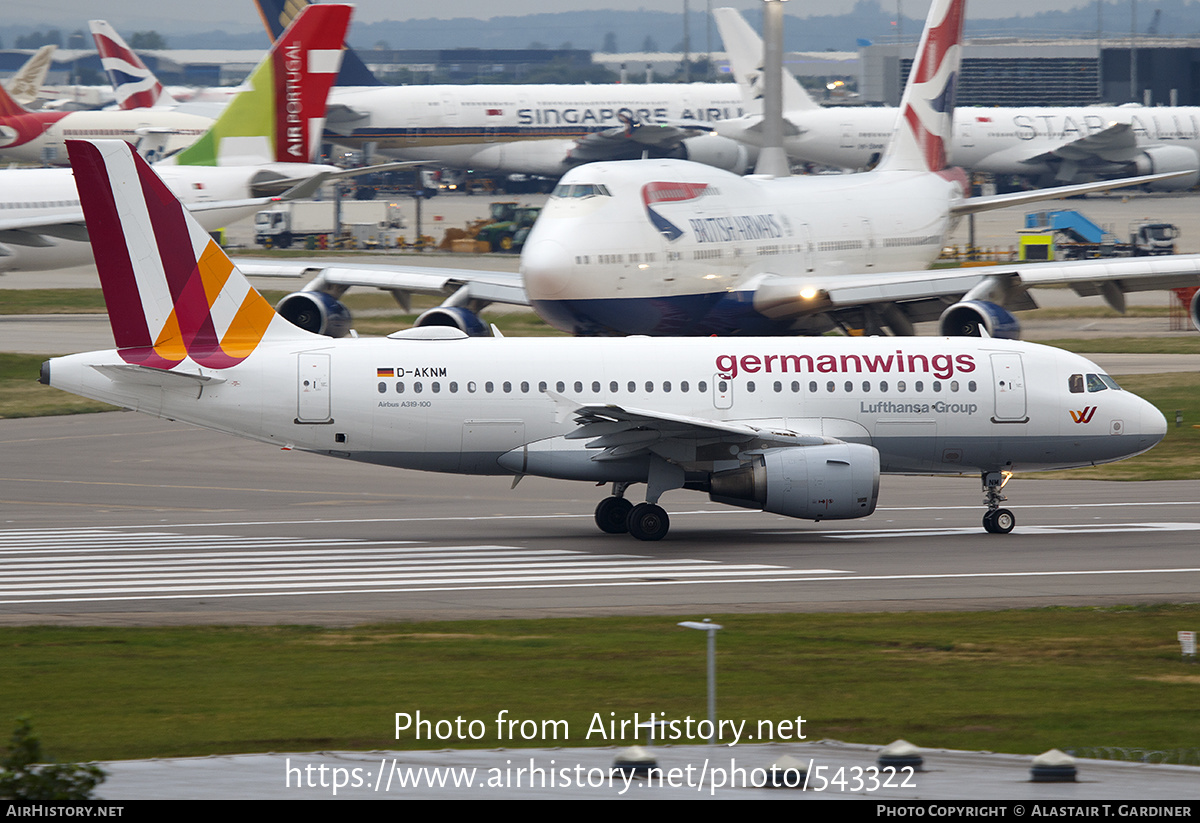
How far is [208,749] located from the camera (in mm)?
14148

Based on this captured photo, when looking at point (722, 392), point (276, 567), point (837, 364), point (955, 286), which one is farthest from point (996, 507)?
point (955, 286)

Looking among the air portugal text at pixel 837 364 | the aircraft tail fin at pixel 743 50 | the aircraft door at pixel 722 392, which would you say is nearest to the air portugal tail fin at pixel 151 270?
the aircraft door at pixel 722 392

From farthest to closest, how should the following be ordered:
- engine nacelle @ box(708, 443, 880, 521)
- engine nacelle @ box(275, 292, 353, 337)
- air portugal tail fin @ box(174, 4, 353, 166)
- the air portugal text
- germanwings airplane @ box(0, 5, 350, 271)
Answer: air portugal tail fin @ box(174, 4, 353, 166) → germanwings airplane @ box(0, 5, 350, 271) → engine nacelle @ box(275, 292, 353, 337) → the air portugal text → engine nacelle @ box(708, 443, 880, 521)

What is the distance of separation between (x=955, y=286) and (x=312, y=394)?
22.2 metres

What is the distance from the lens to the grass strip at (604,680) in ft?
48.8

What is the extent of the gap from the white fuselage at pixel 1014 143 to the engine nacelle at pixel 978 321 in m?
76.0

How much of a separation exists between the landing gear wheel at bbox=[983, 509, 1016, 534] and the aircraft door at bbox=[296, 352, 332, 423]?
40.6 ft

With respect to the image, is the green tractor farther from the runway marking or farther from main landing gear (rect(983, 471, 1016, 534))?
Result: the runway marking

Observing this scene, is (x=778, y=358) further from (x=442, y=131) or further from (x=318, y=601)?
(x=442, y=131)

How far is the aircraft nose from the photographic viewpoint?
39.8 m

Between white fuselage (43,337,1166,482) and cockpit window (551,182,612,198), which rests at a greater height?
cockpit window (551,182,612,198)

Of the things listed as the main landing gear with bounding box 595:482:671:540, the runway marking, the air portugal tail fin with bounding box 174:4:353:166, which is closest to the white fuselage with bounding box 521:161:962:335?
the main landing gear with bounding box 595:482:671:540

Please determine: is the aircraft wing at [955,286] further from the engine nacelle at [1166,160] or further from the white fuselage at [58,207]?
the engine nacelle at [1166,160]

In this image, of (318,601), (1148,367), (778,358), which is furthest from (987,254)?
(318,601)
